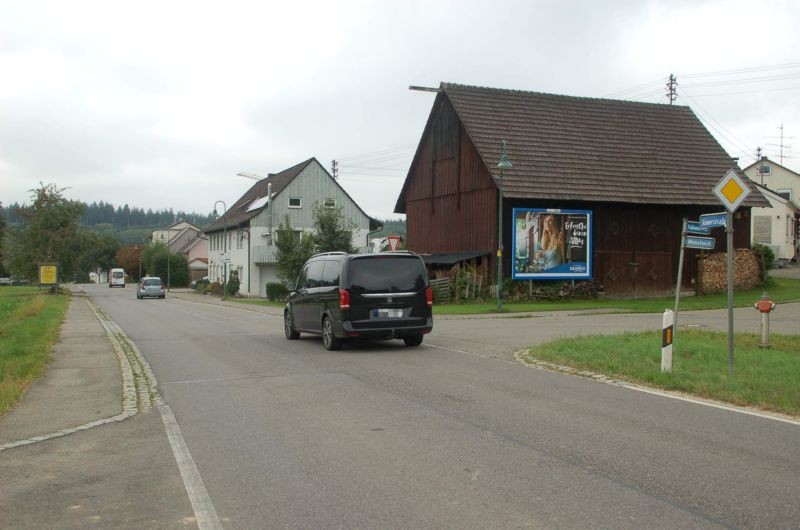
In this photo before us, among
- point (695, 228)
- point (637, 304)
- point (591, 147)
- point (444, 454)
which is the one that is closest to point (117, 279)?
point (591, 147)

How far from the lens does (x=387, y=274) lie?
15.8 meters

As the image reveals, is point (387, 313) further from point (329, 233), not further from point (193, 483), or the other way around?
point (329, 233)

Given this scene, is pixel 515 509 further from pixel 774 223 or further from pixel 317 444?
pixel 774 223

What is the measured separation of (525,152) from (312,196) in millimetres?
29595

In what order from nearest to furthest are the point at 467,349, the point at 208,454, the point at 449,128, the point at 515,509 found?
the point at 515,509 < the point at 208,454 < the point at 467,349 < the point at 449,128

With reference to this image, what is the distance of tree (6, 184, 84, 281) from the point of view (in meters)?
60.1

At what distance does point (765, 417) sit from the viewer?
27.9ft

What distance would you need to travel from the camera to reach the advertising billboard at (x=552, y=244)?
34.7 metres

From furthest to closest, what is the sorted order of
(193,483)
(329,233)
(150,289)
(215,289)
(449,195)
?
(215,289) → (150,289) → (329,233) → (449,195) → (193,483)

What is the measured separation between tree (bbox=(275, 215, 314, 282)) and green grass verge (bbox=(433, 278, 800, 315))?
999 cm

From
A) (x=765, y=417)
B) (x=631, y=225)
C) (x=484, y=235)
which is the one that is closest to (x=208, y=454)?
(x=765, y=417)

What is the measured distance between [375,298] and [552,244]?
20.8m

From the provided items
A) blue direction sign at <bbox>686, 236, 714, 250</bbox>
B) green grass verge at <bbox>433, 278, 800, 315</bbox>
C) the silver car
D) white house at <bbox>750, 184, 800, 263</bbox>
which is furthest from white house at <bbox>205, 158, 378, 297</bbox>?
blue direction sign at <bbox>686, 236, 714, 250</bbox>

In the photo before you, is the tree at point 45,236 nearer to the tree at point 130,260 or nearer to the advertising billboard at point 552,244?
the advertising billboard at point 552,244
